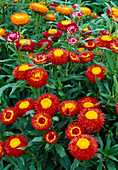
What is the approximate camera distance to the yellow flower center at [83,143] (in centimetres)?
113

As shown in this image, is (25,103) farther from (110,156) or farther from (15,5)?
(15,5)

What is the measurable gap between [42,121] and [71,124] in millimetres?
176

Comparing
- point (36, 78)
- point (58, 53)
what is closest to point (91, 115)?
point (36, 78)

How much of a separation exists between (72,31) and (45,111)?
2.85 ft

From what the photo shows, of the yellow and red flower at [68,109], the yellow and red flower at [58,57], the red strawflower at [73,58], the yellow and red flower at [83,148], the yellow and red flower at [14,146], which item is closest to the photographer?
the yellow and red flower at [83,148]

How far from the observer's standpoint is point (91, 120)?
126cm

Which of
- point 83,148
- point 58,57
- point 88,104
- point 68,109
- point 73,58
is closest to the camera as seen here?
point 83,148

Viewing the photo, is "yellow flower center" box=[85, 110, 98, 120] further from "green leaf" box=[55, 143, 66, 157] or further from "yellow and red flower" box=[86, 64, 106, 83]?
"yellow and red flower" box=[86, 64, 106, 83]

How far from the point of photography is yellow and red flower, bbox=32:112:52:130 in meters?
1.28

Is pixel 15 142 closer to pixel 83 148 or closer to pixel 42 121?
pixel 42 121

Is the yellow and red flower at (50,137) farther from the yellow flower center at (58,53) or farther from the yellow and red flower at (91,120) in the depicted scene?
the yellow flower center at (58,53)

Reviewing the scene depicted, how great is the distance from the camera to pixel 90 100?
1514 millimetres

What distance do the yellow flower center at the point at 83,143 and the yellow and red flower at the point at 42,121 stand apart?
222mm

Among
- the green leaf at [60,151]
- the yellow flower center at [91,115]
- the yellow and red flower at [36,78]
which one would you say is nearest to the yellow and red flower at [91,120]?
the yellow flower center at [91,115]
